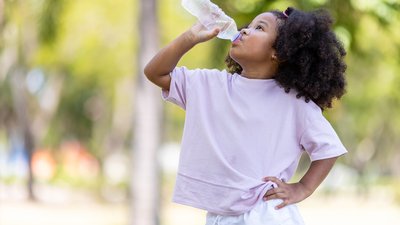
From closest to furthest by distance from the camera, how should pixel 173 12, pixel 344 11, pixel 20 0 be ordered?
1. pixel 344 11
2. pixel 20 0
3. pixel 173 12

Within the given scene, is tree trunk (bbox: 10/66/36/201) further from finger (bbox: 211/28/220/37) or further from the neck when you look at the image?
finger (bbox: 211/28/220/37)

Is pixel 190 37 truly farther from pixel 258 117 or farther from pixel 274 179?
pixel 274 179

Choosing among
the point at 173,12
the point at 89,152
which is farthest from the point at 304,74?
the point at 89,152

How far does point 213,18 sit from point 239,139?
1.44ft

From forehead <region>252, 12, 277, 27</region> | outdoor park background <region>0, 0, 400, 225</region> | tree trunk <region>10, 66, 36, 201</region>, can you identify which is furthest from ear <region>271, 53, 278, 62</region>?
tree trunk <region>10, 66, 36, 201</region>

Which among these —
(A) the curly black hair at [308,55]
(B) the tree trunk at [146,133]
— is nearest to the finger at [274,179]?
(A) the curly black hair at [308,55]

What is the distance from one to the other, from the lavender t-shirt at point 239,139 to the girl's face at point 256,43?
81mm

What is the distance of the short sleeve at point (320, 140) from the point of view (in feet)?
11.3

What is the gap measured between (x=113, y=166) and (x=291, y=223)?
41.5 m

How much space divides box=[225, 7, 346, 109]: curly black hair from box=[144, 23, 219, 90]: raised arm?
30cm

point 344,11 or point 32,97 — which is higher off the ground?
point 344,11

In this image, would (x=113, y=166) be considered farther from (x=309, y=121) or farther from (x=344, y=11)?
(x=309, y=121)

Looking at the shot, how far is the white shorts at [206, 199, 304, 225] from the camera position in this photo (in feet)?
11.0

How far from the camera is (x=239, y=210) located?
3.38m
